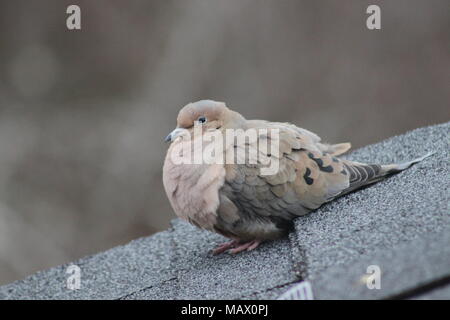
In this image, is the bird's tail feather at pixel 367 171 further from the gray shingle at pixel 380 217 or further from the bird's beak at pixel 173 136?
the bird's beak at pixel 173 136

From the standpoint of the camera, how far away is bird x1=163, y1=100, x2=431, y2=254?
3201 millimetres

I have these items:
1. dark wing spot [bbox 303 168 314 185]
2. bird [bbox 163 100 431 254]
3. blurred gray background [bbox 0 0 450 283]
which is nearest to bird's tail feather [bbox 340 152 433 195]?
bird [bbox 163 100 431 254]

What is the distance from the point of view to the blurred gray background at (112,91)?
745 centimetres

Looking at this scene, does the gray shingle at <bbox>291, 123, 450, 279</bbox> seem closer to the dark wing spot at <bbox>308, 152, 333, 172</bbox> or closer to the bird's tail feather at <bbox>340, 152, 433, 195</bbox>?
the bird's tail feather at <bbox>340, 152, 433, 195</bbox>

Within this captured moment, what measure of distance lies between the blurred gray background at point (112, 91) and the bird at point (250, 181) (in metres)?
4.18

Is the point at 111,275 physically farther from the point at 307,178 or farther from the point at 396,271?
the point at 396,271

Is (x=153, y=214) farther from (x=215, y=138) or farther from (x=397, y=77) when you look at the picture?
(x=215, y=138)

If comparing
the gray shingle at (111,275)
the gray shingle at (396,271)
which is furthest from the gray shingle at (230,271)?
the gray shingle at (396,271)

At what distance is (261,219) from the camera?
3.28 meters

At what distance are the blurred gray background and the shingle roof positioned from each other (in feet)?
11.5

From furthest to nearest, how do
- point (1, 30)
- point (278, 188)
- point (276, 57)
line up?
point (276, 57)
point (1, 30)
point (278, 188)

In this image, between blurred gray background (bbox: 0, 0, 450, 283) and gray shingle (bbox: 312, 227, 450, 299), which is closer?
gray shingle (bbox: 312, 227, 450, 299)

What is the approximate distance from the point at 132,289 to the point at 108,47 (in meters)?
4.79
